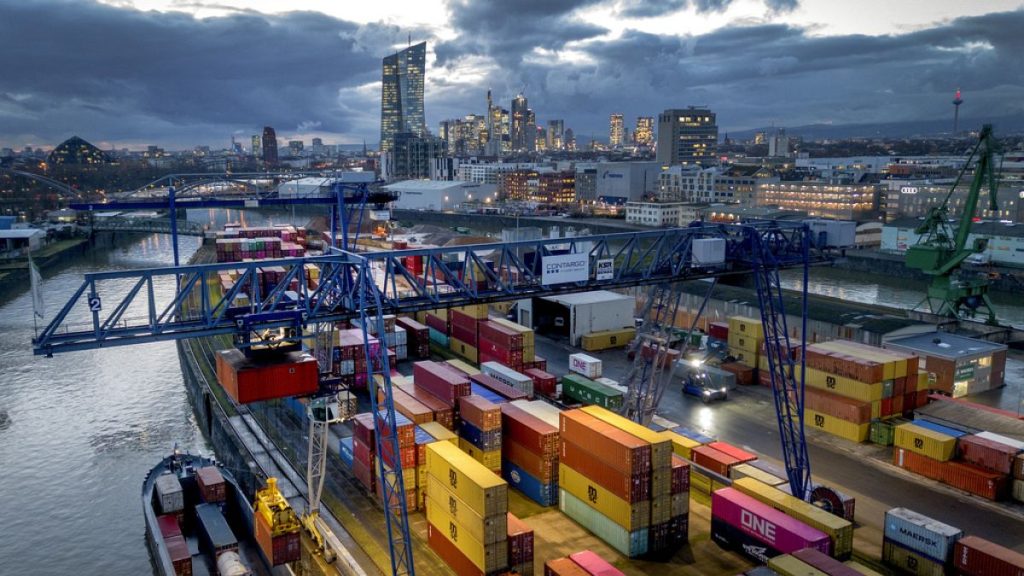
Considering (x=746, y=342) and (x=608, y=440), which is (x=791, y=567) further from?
(x=746, y=342)

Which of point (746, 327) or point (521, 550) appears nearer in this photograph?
point (521, 550)

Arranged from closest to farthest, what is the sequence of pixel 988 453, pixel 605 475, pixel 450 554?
pixel 450 554, pixel 605 475, pixel 988 453

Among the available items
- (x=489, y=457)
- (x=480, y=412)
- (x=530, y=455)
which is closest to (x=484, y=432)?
(x=480, y=412)

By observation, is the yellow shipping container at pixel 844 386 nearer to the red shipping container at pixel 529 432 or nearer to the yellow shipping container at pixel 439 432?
the red shipping container at pixel 529 432

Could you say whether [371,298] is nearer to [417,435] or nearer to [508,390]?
[417,435]

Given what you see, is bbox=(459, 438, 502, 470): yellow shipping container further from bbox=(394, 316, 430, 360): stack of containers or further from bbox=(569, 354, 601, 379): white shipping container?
bbox=(394, 316, 430, 360): stack of containers
